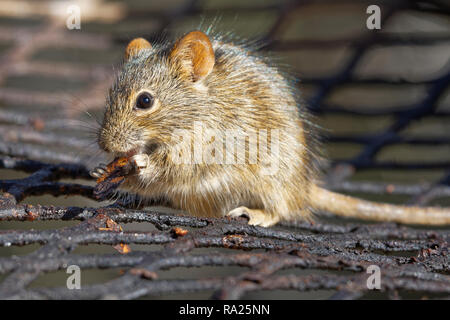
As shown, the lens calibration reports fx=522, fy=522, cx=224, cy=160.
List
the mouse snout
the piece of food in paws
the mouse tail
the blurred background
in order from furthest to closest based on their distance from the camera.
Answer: the blurred background, the mouse tail, the mouse snout, the piece of food in paws

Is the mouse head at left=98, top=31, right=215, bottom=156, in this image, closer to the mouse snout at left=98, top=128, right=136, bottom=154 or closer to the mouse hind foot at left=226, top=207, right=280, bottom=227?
the mouse snout at left=98, top=128, right=136, bottom=154

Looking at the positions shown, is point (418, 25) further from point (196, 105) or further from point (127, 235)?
point (127, 235)

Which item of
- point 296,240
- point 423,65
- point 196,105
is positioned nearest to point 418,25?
point 423,65

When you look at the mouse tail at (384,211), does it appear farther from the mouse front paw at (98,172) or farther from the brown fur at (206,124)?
the mouse front paw at (98,172)

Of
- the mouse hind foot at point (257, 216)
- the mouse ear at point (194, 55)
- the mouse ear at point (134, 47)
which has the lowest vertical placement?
the mouse hind foot at point (257, 216)

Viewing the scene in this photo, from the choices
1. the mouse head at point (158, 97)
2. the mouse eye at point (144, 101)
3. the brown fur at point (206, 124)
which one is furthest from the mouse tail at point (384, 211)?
the mouse eye at point (144, 101)

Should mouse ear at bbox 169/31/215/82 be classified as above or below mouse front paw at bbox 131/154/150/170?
above

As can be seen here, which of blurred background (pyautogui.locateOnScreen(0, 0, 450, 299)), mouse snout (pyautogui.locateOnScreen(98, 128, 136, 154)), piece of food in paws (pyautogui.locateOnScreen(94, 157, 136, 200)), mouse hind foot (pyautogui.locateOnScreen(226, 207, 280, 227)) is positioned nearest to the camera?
piece of food in paws (pyautogui.locateOnScreen(94, 157, 136, 200))

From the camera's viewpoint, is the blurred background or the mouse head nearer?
the mouse head

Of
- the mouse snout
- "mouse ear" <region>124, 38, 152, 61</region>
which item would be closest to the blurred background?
"mouse ear" <region>124, 38, 152, 61</region>
